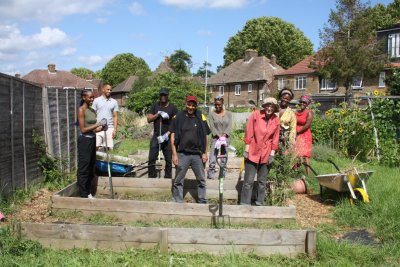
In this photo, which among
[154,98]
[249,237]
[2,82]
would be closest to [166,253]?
[249,237]

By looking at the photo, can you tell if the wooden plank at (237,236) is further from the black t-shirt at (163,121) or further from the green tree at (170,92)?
the green tree at (170,92)

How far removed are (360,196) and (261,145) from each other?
2.03 metres

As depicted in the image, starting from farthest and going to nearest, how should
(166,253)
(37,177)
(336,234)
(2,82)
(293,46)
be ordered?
(293,46), (37,177), (2,82), (336,234), (166,253)

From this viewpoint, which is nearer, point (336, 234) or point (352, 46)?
point (336, 234)

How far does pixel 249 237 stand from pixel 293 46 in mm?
55627

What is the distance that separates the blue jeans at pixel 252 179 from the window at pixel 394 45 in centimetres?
2989

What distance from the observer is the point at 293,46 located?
5697cm

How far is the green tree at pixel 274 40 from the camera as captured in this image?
55375 mm

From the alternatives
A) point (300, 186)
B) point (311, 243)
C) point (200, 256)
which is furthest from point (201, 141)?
point (300, 186)

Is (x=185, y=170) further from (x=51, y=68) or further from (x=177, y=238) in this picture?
(x=51, y=68)

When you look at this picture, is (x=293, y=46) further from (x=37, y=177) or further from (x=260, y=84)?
(x=37, y=177)

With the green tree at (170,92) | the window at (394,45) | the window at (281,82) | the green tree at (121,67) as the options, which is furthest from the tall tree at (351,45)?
the green tree at (121,67)

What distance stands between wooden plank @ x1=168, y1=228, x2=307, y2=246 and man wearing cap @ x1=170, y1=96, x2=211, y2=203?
1.69 m

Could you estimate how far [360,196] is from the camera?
21.8 feet
